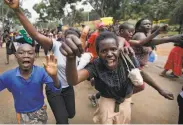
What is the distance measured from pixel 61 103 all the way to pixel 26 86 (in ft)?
2.26

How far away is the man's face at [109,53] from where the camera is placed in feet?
7.86

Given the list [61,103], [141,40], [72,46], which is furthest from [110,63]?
[61,103]

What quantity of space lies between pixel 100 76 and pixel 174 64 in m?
5.70

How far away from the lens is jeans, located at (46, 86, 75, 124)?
3.29m

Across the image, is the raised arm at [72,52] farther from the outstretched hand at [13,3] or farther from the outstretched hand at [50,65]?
the outstretched hand at [13,3]

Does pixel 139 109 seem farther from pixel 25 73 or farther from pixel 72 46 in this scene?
pixel 72 46

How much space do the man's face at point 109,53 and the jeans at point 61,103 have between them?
1.14m

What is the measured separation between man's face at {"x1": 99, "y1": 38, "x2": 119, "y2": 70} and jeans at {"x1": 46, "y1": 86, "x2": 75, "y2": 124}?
1.14 m

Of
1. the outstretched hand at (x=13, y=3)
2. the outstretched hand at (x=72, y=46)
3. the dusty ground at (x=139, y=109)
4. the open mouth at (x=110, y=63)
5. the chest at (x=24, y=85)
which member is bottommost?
the dusty ground at (x=139, y=109)

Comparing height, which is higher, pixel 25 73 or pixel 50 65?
pixel 50 65

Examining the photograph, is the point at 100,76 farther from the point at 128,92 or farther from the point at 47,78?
the point at 47,78

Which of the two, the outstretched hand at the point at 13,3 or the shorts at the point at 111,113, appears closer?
the shorts at the point at 111,113

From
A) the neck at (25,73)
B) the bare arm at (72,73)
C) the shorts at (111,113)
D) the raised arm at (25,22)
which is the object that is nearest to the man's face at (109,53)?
the bare arm at (72,73)

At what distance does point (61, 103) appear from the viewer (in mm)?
3398
